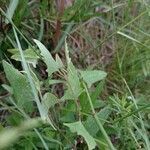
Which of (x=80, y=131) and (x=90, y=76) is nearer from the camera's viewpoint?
(x=80, y=131)

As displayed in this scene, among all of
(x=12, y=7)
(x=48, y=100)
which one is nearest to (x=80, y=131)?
(x=48, y=100)

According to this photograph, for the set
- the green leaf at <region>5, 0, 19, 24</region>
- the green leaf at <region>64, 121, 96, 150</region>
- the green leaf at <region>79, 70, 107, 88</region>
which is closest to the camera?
the green leaf at <region>64, 121, 96, 150</region>

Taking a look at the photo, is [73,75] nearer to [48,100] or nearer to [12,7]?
[48,100]

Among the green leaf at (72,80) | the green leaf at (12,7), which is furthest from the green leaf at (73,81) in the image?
the green leaf at (12,7)

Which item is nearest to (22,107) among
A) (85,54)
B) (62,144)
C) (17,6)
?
(62,144)

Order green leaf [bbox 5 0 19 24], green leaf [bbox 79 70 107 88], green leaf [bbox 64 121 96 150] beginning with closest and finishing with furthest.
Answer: green leaf [bbox 64 121 96 150] < green leaf [bbox 79 70 107 88] < green leaf [bbox 5 0 19 24]

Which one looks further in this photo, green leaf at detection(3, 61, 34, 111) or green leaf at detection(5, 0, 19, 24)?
green leaf at detection(5, 0, 19, 24)

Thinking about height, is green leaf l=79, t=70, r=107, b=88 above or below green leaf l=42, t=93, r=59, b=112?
below

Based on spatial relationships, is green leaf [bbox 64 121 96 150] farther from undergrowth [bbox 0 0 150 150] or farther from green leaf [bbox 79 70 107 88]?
green leaf [bbox 79 70 107 88]

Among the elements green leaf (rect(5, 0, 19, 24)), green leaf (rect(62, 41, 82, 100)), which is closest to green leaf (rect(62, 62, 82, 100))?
green leaf (rect(62, 41, 82, 100))

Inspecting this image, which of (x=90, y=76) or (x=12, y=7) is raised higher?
(x=12, y=7)

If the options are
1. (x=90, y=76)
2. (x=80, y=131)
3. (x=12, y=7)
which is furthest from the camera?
(x=12, y=7)
